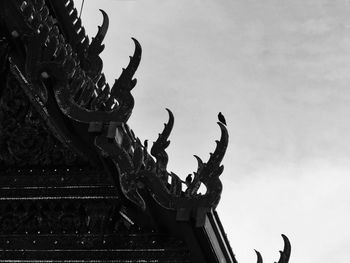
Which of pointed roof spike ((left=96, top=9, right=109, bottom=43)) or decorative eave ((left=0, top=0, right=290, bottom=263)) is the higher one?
pointed roof spike ((left=96, top=9, right=109, bottom=43))

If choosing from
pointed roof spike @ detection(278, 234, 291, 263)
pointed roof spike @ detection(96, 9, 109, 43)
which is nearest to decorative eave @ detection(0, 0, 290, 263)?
pointed roof spike @ detection(278, 234, 291, 263)

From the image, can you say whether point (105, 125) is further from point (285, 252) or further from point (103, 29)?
point (103, 29)

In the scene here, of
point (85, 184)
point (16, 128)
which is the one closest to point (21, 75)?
point (16, 128)

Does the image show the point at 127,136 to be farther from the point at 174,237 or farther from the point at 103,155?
the point at 174,237

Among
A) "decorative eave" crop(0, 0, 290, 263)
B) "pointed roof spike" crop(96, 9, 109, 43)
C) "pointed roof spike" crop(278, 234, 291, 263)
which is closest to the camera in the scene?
"decorative eave" crop(0, 0, 290, 263)

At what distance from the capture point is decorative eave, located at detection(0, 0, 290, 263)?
6.28 meters

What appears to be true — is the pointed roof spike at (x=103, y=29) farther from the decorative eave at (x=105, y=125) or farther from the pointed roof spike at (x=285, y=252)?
the pointed roof spike at (x=285, y=252)

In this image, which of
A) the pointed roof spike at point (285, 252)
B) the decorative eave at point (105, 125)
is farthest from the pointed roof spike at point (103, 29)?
the pointed roof spike at point (285, 252)

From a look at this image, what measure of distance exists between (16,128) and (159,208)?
1654 mm

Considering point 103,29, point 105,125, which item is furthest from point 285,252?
point 103,29

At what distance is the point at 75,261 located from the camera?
6.63 m

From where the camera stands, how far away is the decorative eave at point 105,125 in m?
6.28

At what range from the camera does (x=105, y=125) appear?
254 inches

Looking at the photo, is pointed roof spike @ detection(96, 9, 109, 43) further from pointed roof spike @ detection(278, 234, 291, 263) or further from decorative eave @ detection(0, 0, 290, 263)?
pointed roof spike @ detection(278, 234, 291, 263)
